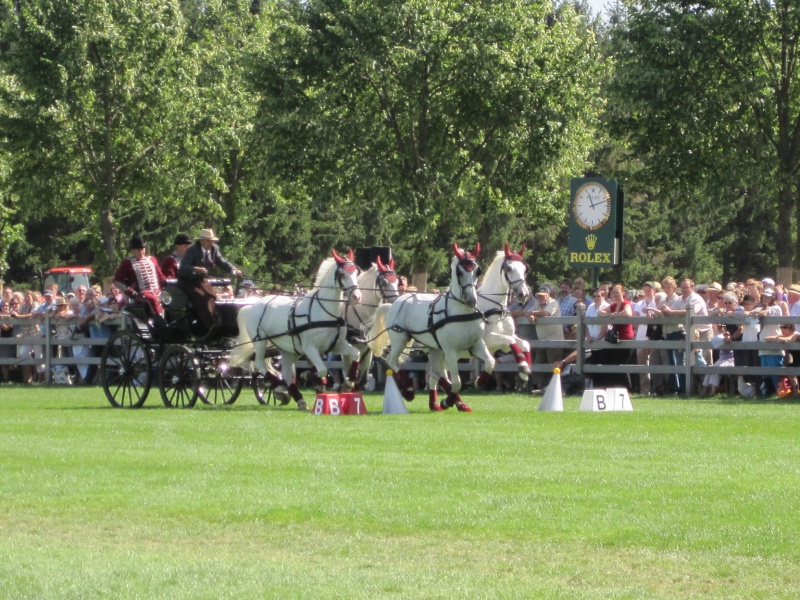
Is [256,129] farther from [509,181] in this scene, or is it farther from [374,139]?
[509,181]

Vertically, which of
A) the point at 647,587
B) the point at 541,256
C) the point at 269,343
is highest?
the point at 541,256

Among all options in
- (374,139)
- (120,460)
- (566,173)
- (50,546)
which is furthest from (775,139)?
(50,546)

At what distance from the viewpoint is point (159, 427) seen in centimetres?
1706

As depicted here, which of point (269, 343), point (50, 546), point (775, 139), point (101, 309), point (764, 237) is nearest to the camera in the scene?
point (50, 546)

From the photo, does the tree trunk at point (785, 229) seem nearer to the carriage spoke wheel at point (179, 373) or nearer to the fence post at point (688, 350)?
the fence post at point (688, 350)

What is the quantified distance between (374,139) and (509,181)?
3964 mm

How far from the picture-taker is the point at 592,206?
28.0m

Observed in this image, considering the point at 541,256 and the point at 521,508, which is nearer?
the point at 521,508

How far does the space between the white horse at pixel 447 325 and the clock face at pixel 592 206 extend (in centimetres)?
800

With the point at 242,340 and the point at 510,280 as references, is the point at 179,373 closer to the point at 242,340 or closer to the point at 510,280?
the point at 242,340

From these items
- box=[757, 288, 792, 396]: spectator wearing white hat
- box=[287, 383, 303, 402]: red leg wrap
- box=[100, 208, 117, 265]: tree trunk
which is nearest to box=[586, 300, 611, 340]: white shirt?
box=[757, 288, 792, 396]: spectator wearing white hat

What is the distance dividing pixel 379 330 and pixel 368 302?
2.72ft

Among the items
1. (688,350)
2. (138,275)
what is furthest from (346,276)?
(688,350)

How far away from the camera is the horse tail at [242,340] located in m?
21.2
